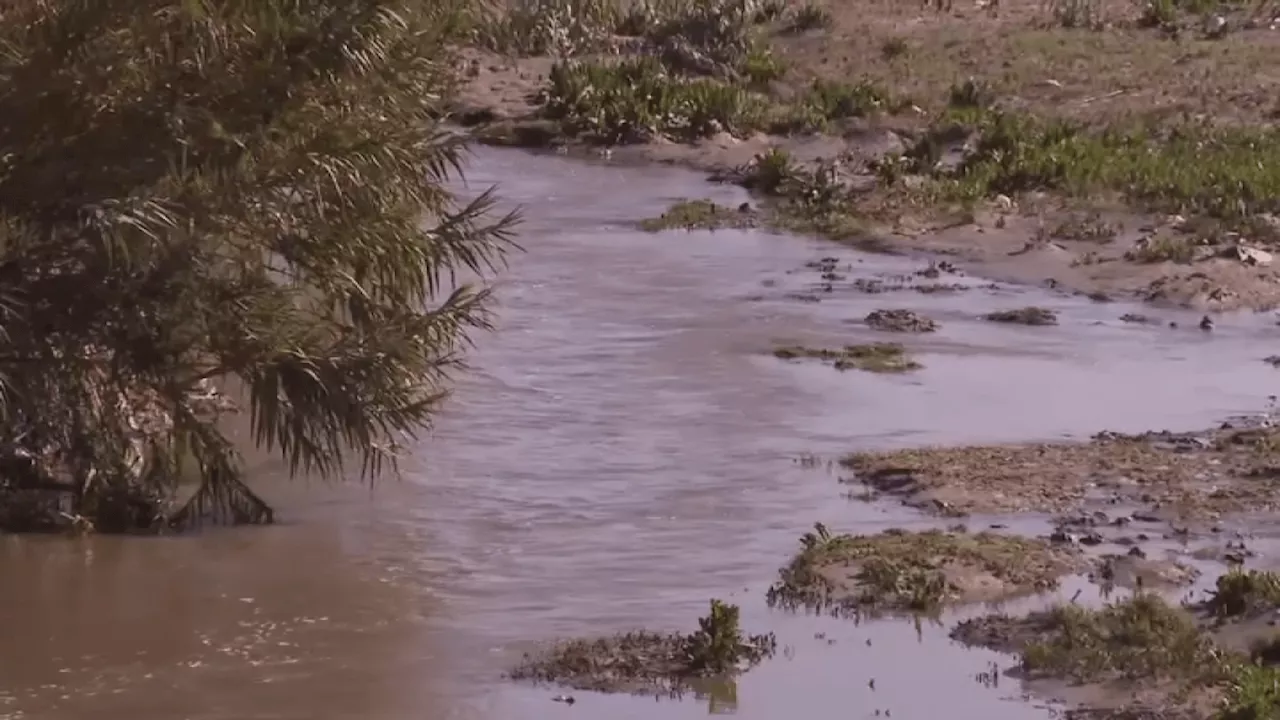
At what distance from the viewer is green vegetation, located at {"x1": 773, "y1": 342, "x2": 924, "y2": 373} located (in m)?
14.3

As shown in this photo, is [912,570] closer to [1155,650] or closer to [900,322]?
[1155,650]

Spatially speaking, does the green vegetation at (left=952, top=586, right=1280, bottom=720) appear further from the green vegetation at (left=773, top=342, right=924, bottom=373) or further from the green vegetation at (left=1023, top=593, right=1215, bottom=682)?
the green vegetation at (left=773, top=342, right=924, bottom=373)

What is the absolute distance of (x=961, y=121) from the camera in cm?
2273

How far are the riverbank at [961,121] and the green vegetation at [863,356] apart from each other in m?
2.88

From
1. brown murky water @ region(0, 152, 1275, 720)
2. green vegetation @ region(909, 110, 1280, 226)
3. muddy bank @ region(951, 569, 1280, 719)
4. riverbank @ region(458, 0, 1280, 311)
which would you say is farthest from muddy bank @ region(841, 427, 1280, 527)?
green vegetation @ region(909, 110, 1280, 226)

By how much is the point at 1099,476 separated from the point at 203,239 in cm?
474

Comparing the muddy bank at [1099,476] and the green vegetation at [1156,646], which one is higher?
the muddy bank at [1099,476]

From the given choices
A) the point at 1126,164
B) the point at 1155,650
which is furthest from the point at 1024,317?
the point at 1155,650

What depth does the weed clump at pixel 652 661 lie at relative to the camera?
848 centimetres

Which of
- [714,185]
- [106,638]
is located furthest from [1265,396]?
[714,185]

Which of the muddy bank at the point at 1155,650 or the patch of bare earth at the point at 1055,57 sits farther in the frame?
the patch of bare earth at the point at 1055,57

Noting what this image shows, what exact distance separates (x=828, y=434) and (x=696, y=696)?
4.40 meters

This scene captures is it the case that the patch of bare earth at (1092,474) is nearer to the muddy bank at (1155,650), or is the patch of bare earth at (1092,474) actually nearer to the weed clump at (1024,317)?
the muddy bank at (1155,650)

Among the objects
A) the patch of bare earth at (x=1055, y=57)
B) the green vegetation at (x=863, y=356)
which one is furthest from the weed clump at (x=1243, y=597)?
the patch of bare earth at (x=1055, y=57)
